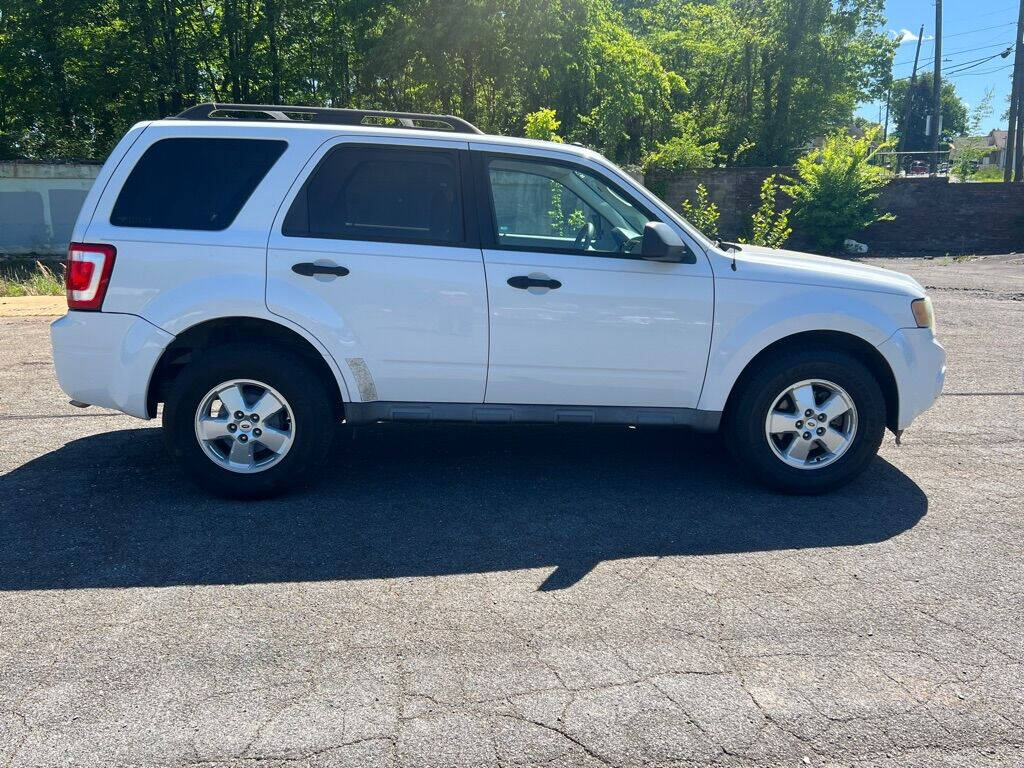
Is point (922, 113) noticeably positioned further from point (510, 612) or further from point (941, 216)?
point (510, 612)

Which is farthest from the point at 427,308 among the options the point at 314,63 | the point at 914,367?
the point at 314,63

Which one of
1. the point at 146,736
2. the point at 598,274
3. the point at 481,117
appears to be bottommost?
the point at 146,736

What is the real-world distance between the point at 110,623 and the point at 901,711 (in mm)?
3132

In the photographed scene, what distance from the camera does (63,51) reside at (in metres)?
25.5

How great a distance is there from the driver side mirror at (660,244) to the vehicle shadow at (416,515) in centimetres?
144

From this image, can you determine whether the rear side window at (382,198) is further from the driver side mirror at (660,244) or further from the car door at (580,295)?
the driver side mirror at (660,244)

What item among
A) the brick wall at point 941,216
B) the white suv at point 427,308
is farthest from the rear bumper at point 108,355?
the brick wall at point 941,216

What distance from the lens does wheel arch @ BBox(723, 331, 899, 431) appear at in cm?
534

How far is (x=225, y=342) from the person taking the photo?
5.14 m

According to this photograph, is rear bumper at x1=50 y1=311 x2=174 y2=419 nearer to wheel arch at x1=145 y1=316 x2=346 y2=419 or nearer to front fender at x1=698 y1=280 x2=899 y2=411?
wheel arch at x1=145 y1=316 x2=346 y2=419

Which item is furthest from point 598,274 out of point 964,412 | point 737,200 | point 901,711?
point 737,200

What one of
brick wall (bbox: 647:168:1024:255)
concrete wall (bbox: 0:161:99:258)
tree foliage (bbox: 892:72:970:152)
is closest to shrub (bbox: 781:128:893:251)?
brick wall (bbox: 647:168:1024:255)

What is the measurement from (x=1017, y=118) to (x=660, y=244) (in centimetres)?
3404

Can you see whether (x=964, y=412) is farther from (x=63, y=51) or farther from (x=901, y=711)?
(x=63, y=51)
